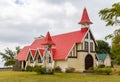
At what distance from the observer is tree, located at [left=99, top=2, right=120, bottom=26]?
17297 millimetres

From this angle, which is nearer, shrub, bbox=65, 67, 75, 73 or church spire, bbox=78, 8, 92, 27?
shrub, bbox=65, 67, 75, 73

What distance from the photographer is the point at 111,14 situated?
17938 mm

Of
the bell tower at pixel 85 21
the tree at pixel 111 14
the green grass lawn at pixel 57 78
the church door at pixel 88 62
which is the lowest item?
the green grass lawn at pixel 57 78

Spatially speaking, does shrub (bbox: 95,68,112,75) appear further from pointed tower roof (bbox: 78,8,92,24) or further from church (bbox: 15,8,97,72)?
pointed tower roof (bbox: 78,8,92,24)

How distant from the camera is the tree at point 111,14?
17297 mm

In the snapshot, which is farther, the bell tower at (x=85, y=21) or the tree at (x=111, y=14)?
the bell tower at (x=85, y=21)

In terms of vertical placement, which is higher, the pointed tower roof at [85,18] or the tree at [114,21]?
the pointed tower roof at [85,18]

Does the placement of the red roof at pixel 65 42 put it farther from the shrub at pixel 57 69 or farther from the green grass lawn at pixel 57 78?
the green grass lawn at pixel 57 78

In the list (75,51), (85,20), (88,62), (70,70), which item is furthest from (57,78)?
(85,20)

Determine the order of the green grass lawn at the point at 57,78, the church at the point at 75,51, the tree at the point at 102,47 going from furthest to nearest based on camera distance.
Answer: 1. the tree at the point at 102,47
2. the church at the point at 75,51
3. the green grass lawn at the point at 57,78

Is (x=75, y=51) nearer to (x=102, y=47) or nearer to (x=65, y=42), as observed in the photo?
(x=65, y=42)

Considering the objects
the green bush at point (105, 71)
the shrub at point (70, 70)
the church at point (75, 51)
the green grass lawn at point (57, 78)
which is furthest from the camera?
the church at point (75, 51)

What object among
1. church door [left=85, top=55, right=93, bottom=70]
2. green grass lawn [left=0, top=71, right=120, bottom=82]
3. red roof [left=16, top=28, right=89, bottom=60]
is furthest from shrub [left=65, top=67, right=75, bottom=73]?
green grass lawn [left=0, top=71, right=120, bottom=82]

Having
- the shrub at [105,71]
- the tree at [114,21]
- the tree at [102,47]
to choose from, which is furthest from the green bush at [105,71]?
the tree at [102,47]
